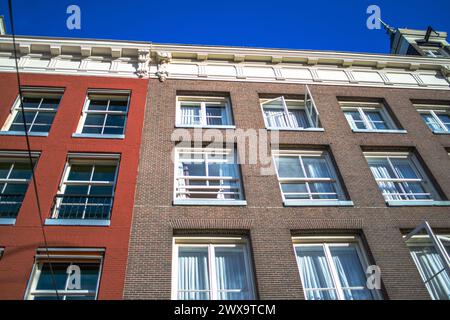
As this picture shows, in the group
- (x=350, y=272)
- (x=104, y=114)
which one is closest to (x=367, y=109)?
(x=350, y=272)

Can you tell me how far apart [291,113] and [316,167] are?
12.3ft

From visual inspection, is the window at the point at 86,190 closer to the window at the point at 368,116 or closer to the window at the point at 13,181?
the window at the point at 13,181

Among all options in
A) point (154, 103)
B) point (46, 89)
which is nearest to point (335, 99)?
point (154, 103)

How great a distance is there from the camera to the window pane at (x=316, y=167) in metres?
13.7

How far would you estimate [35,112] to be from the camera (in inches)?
587

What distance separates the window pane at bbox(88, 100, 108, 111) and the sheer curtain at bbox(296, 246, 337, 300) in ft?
33.4

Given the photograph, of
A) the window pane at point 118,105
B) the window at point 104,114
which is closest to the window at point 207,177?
the window at point 104,114

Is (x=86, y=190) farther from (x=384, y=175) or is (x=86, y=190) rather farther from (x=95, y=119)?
(x=384, y=175)

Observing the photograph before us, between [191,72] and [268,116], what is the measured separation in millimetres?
4403

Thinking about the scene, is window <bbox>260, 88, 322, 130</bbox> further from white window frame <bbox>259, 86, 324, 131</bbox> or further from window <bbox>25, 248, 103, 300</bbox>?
window <bbox>25, 248, 103, 300</bbox>

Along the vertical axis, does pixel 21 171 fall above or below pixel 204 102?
below

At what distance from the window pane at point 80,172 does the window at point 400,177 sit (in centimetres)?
1072

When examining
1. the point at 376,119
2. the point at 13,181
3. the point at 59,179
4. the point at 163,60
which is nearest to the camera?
the point at 59,179

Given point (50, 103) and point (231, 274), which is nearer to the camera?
point (231, 274)
